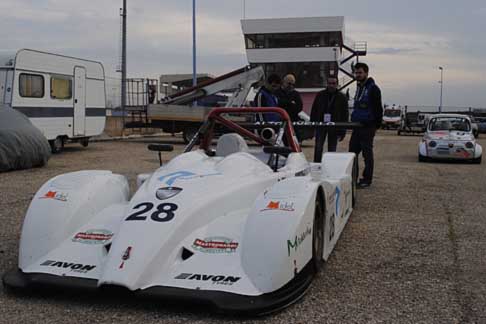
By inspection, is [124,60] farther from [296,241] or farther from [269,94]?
[296,241]

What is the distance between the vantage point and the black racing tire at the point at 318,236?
14.9 feet

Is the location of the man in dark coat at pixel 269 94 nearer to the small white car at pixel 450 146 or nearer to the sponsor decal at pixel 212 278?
the sponsor decal at pixel 212 278

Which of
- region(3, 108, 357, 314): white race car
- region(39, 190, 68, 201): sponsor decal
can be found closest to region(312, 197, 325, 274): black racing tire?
region(3, 108, 357, 314): white race car

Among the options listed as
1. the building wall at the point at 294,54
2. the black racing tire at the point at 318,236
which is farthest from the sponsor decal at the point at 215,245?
the building wall at the point at 294,54

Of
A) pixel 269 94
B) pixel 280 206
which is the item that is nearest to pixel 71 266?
pixel 280 206

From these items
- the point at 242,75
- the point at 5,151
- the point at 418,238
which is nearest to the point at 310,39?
the point at 242,75

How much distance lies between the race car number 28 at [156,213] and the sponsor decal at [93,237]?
265 mm

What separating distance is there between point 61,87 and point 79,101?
2.78 feet

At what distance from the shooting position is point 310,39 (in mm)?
57531

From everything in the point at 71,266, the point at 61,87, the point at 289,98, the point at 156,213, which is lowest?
the point at 71,266

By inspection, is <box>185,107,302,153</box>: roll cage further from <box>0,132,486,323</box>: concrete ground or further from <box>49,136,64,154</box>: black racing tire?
<box>49,136,64,154</box>: black racing tire

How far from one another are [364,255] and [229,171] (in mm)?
1475

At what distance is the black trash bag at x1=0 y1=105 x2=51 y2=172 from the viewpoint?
12.2 metres

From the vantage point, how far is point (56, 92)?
16234 mm
